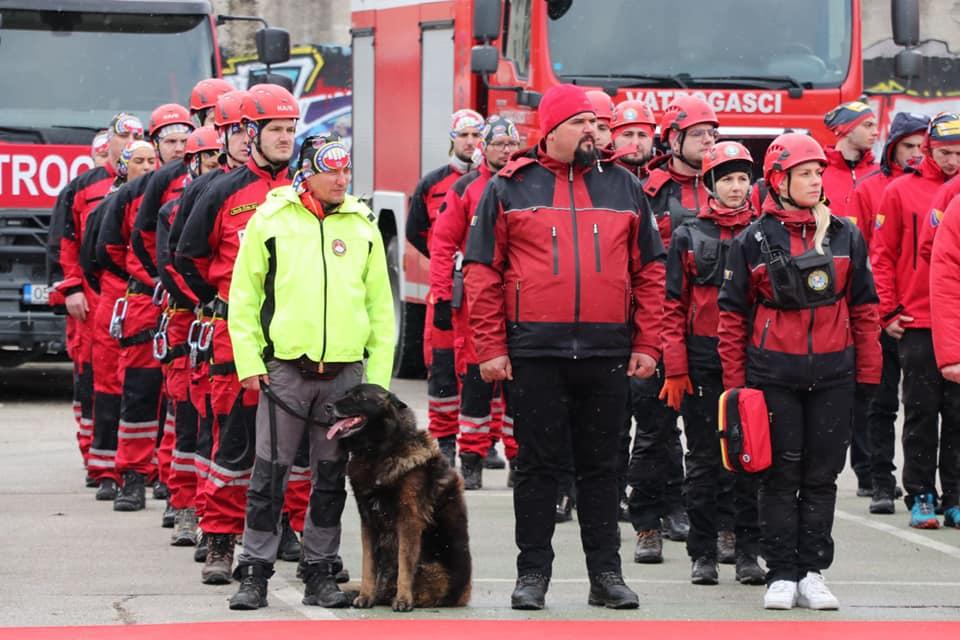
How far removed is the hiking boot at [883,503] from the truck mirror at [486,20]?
539 centimetres

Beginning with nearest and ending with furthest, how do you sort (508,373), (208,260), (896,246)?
(508,373) < (208,260) < (896,246)

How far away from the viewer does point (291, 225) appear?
819 centimetres

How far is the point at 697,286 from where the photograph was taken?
914 cm

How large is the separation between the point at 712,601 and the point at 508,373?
1.37m

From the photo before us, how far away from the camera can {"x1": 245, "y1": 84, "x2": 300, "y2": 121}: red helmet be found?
8719 millimetres

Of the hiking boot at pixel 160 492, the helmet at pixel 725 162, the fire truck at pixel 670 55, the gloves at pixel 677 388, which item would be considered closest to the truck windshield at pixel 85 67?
the fire truck at pixel 670 55

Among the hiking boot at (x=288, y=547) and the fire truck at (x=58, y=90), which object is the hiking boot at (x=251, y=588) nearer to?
the hiking boot at (x=288, y=547)

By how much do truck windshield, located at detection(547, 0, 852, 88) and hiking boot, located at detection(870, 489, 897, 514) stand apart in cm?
494

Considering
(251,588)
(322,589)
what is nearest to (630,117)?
(322,589)

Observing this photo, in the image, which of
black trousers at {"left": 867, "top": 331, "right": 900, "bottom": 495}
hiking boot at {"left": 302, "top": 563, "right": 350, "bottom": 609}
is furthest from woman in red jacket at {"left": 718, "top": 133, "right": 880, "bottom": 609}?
black trousers at {"left": 867, "top": 331, "right": 900, "bottom": 495}

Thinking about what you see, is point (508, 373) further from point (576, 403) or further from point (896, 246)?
point (896, 246)

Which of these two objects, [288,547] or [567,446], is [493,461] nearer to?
[288,547]

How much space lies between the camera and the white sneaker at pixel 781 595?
830 centimetres

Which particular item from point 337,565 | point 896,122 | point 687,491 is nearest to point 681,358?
point 687,491
